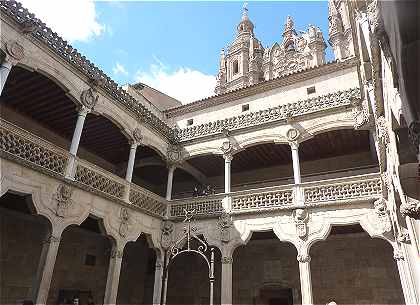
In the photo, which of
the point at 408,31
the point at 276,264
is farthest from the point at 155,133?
the point at 408,31

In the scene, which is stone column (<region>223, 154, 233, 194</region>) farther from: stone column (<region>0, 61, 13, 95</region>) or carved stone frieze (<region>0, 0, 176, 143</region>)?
stone column (<region>0, 61, 13, 95</region>)

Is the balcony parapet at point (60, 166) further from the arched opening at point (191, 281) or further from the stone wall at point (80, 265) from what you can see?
the arched opening at point (191, 281)

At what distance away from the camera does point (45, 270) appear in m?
7.89

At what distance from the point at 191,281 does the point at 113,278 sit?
5.40 m

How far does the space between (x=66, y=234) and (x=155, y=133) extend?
516cm

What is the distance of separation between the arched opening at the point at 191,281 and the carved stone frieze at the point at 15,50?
9.46 meters

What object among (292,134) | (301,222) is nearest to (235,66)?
(292,134)

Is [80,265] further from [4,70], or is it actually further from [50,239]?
[4,70]

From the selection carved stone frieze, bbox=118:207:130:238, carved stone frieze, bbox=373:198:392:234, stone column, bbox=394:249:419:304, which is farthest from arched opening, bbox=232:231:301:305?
carved stone frieze, bbox=118:207:130:238

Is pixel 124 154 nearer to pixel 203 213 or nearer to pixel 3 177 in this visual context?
pixel 203 213

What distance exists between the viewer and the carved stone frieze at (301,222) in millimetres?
10266

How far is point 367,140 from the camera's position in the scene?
1263 cm

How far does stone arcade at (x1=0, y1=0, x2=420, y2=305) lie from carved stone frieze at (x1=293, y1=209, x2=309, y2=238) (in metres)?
0.04

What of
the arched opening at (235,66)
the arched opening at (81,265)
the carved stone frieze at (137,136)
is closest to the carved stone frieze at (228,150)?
the carved stone frieze at (137,136)
